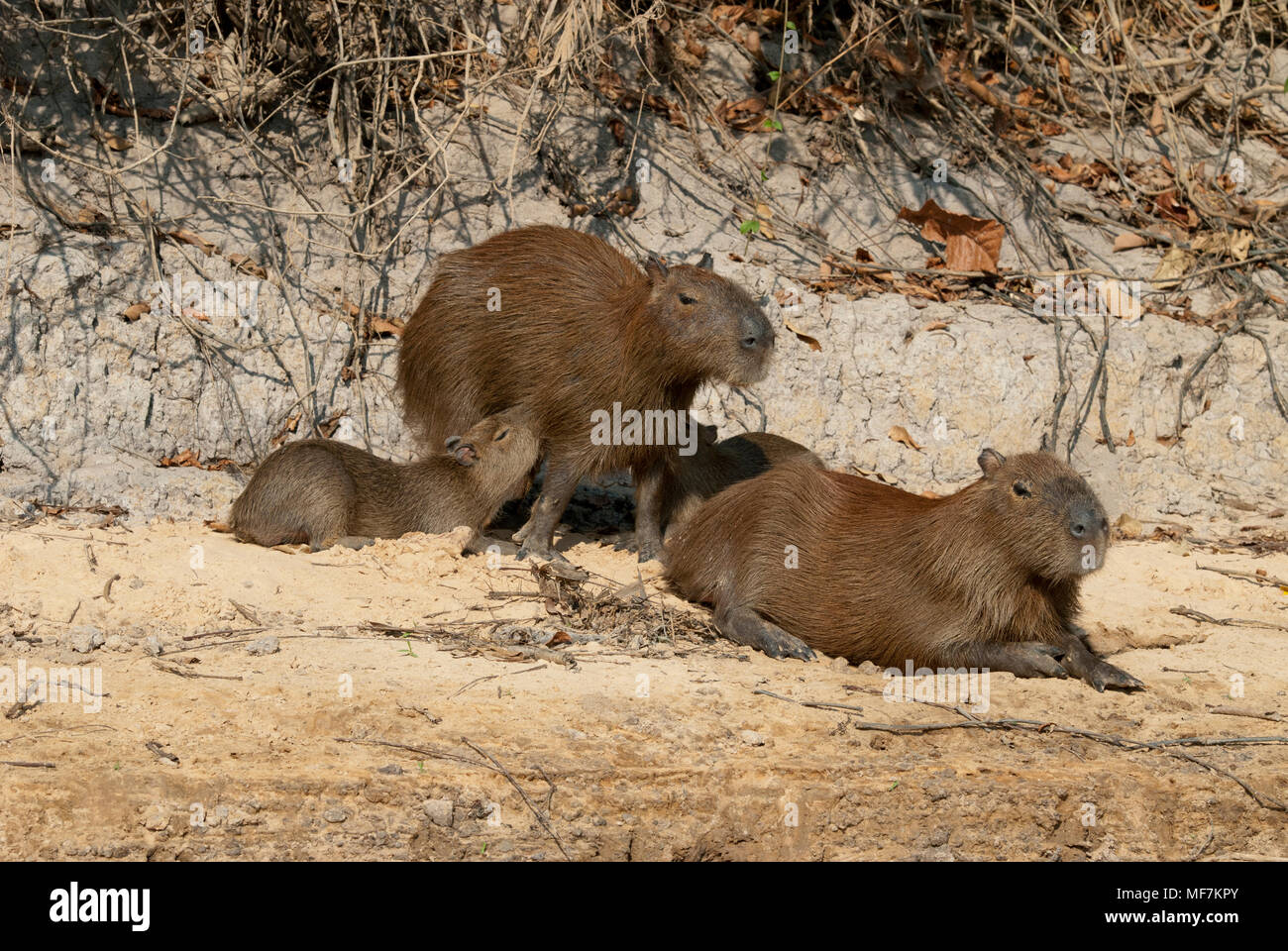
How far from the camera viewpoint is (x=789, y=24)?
8.26 metres

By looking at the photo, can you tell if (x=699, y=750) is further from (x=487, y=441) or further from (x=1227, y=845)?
(x=487, y=441)

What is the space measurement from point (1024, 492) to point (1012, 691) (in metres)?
0.73

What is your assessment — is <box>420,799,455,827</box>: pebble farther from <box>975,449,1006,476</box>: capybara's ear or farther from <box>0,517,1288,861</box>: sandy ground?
<box>975,449,1006,476</box>: capybara's ear

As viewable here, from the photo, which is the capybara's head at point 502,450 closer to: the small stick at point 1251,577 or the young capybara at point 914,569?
the young capybara at point 914,569

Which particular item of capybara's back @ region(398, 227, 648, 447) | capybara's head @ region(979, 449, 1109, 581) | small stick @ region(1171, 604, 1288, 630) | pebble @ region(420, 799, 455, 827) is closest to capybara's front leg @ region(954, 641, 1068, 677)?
capybara's head @ region(979, 449, 1109, 581)

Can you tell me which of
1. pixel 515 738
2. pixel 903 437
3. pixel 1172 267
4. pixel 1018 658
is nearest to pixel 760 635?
pixel 1018 658

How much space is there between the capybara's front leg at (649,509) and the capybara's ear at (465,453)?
748 millimetres

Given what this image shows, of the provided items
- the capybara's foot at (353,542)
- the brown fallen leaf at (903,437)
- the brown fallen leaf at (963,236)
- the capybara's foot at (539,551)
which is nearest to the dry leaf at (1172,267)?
the brown fallen leaf at (963,236)

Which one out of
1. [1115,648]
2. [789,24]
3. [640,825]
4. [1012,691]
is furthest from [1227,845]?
[789,24]

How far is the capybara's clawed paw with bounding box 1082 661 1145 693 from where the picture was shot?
17.3ft

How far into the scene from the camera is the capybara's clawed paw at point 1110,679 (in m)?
5.27

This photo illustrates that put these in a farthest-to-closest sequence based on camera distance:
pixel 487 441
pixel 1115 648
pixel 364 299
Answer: pixel 364 299, pixel 487 441, pixel 1115 648

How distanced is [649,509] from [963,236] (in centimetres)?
290

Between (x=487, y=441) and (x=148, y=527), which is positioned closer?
(x=148, y=527)
